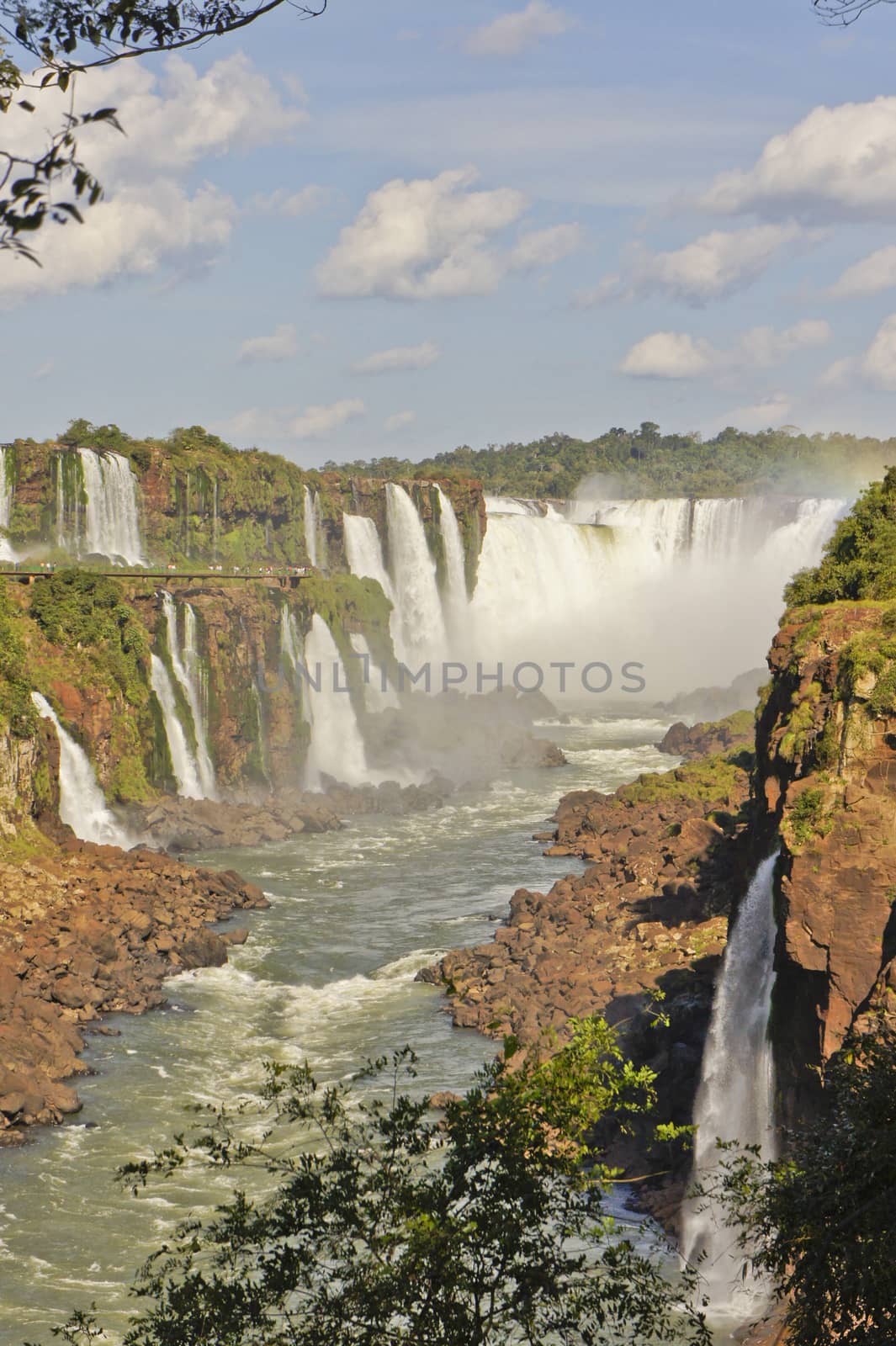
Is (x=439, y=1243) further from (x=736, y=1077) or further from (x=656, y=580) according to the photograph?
(x=656, y=580)

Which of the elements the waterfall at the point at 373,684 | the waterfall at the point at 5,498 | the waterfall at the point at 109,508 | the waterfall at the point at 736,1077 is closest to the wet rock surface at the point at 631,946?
the waterfall at the point at 736,1077

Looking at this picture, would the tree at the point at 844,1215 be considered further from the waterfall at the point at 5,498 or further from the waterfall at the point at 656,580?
the waterfall at the point at 656,580

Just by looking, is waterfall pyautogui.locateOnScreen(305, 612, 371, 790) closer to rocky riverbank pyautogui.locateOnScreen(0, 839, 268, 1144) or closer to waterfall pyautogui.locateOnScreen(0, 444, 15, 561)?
waterfall pyautogui.locateOnScreen(0, 444, 15, 561)

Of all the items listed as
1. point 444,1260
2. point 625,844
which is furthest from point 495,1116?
point 625,844

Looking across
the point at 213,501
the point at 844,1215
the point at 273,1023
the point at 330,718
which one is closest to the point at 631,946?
the point at 273,1023

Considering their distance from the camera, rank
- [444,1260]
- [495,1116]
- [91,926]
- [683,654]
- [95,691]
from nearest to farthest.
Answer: [444,1260], [495,1116], [91,926], [95,691], [683,654]

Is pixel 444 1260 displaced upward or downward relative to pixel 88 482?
downward

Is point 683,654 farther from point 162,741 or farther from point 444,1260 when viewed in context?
point 444,1260

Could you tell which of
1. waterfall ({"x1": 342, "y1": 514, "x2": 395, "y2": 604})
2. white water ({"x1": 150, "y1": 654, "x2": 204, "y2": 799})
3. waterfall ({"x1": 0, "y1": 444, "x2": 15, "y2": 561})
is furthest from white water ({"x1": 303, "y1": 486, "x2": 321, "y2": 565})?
white water ({"x1": 150, "y1": 654, "x2": 204, "y2": 799})
